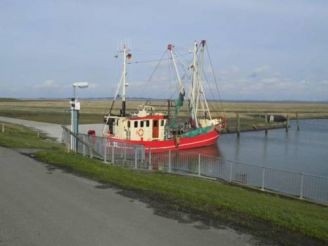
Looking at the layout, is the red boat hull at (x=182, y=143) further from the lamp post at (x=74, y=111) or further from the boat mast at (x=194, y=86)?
the lamp post at (x=74, y=111)

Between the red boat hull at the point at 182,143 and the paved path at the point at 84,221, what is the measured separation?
979 inches

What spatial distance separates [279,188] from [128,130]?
20148 millimetres

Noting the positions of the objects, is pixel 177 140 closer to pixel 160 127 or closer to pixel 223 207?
pixel 160 127

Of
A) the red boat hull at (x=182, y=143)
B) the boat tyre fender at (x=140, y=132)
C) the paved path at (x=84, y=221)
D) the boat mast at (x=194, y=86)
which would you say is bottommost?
the red boat hull at (x=182, y=143)

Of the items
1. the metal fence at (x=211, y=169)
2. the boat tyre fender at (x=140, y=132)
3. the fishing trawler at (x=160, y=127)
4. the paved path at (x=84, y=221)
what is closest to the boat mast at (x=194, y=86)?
the fishing trawler at (x=160, y=127)

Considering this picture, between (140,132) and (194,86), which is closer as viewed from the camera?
(140,132)

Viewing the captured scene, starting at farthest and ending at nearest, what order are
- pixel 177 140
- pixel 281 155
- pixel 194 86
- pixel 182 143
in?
1. pixel 194 86
2. pixel 281 155
3. pixel 182 143
4. pixel 177 140

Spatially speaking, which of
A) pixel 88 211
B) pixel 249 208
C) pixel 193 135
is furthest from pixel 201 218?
pixel 193 135

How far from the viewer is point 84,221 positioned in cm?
882

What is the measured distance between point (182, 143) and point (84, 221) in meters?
37.4

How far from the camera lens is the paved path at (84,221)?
7691mm

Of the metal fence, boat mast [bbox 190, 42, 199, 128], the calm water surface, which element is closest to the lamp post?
the metal fence

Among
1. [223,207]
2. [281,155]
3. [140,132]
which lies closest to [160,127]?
[140,132]

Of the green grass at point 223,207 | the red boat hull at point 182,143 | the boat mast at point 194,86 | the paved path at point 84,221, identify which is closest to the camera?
the paved path at point 84,221
